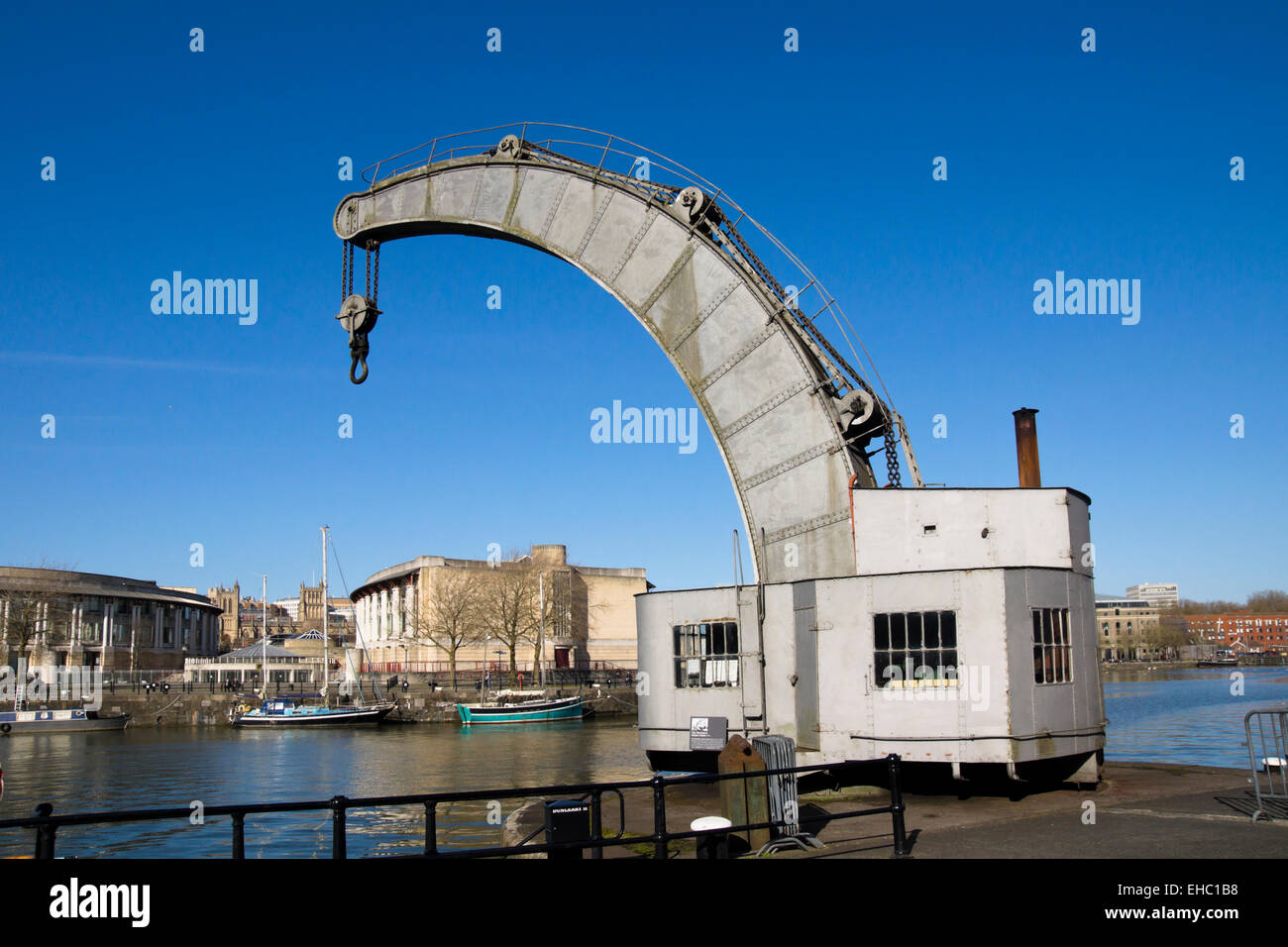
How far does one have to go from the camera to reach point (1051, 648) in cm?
1641

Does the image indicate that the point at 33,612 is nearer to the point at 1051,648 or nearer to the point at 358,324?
the point at 358,324

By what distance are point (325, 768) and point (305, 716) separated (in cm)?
2810

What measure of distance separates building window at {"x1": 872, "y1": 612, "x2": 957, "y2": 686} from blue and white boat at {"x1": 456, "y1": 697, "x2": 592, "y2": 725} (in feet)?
185

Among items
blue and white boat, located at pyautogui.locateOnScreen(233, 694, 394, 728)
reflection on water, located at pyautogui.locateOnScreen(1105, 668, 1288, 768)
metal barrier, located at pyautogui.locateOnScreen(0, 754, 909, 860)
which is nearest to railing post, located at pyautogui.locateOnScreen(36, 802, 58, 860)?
metal barrier, located at pyautogui.locateOnScreen(0, 754, 909, 860)

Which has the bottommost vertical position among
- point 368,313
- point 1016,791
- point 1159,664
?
point 1159,664

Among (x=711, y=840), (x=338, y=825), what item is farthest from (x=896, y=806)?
(x=338, y=825)

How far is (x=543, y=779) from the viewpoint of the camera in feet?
118

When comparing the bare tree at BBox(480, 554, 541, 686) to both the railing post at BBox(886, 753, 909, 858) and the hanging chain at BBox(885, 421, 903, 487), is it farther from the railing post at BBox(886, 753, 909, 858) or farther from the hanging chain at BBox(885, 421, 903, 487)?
the railing post at BBox(886, 753, 909, 858)

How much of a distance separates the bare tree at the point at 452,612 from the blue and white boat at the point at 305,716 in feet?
47.2

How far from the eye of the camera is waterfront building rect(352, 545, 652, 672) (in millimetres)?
95438
